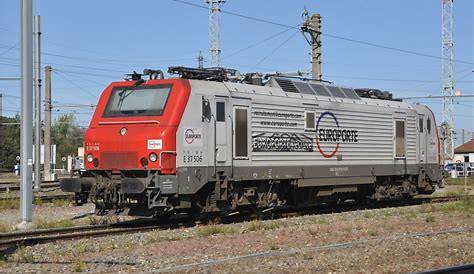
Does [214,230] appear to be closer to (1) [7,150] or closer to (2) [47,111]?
(2) [47,111]

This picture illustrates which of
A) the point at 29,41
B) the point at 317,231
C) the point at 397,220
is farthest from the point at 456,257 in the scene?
the point at 29,41

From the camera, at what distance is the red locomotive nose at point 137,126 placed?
13.9 meters

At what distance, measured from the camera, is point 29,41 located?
15.5 m

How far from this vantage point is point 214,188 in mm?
14906

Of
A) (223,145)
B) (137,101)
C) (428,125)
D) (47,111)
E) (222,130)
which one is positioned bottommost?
(223,145)

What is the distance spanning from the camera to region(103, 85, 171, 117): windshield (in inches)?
569

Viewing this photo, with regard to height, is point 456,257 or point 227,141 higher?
point 227,141

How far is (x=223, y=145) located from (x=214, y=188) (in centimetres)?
102

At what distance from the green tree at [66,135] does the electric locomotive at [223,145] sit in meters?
76.5

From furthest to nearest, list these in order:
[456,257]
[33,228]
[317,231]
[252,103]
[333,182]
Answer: [333,182]
[252,103]
[33,228]
[317,231]
[456,257]

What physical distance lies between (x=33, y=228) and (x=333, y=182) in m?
8.13

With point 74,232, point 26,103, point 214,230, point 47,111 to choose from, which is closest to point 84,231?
point 74,232

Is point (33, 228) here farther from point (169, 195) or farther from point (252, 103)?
point (252, 103)

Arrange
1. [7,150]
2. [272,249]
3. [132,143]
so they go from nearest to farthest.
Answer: [272,249], [132,143], [7,150]
